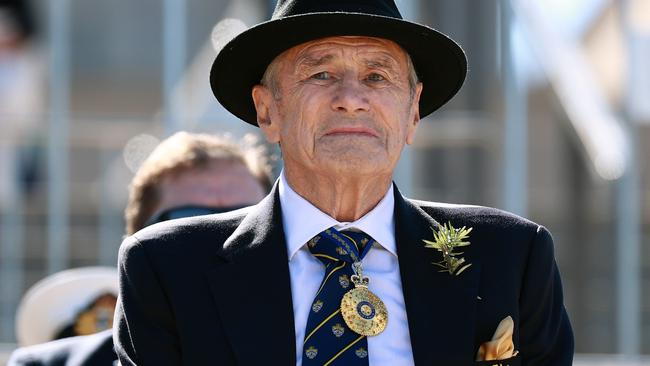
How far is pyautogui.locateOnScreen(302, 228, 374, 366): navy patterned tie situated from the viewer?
2.80 m

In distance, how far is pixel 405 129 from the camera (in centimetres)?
302

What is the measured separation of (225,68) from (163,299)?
0.62 metres

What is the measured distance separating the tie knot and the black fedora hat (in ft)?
1.45

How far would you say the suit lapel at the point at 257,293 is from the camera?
280 centimetres

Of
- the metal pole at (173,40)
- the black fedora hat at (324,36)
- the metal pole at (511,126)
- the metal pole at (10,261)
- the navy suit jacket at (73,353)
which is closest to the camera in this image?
the black fedora hat at (324,36)

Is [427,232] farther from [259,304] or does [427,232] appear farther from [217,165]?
[217,165]

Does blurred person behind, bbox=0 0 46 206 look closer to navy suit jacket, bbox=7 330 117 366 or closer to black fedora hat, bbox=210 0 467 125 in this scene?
navy suit jacket, bbox=7 330 117 366

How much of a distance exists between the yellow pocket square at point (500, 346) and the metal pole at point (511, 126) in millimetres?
2999

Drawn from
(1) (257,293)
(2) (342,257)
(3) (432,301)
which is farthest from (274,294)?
(3) (432,301)

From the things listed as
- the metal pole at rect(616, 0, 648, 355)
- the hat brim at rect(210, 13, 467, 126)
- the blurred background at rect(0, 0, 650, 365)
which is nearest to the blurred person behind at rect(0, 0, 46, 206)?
the blurred background at rect(0, 0, 650, 365)

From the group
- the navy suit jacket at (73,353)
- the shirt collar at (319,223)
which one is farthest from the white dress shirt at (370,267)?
the navy suit jacket at (73,353)

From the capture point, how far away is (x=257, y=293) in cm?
289

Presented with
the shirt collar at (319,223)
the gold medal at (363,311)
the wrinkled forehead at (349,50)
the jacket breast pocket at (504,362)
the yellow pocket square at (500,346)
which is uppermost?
the wrinkled forehead at (349,50)

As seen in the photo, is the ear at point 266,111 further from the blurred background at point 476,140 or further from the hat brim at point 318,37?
the blurred background at point 476,140
